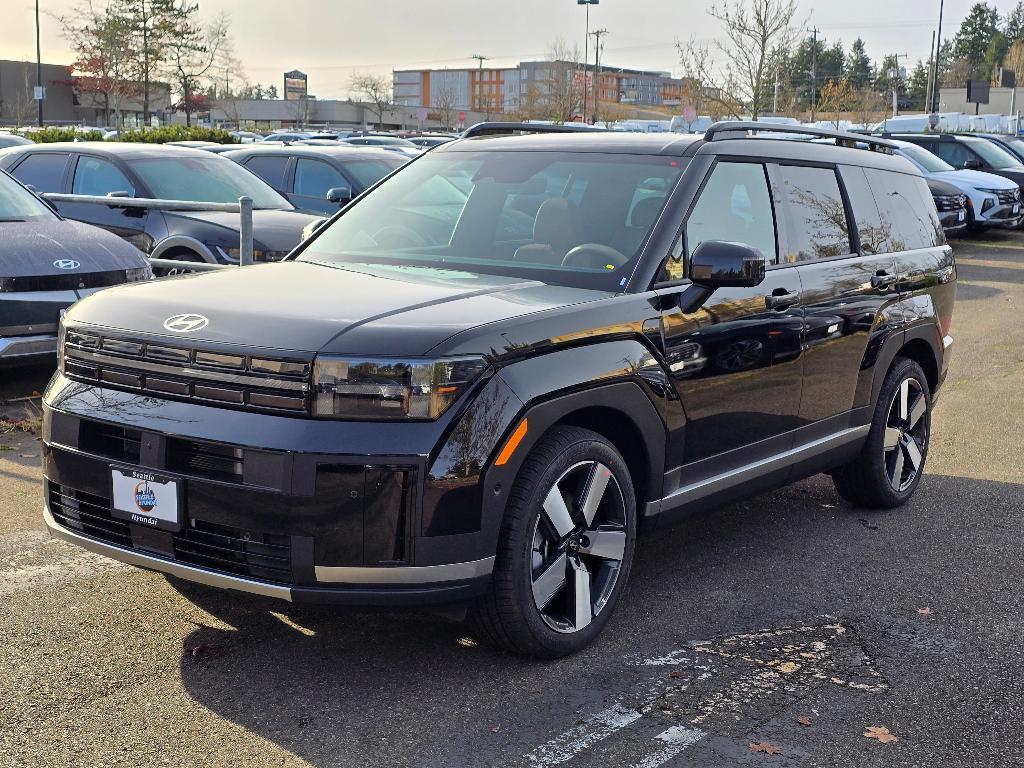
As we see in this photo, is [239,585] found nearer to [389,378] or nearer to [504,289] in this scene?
[389,378]

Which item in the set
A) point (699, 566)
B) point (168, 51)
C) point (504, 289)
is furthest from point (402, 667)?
point (168, 51)

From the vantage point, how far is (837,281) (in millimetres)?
5625

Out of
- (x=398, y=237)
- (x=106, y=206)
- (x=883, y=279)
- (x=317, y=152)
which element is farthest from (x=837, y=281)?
(x=317, y=152)

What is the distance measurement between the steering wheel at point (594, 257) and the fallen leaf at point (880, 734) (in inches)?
73.5

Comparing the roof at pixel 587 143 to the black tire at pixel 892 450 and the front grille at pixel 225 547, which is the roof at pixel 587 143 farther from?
the front grille at pixel 225 547

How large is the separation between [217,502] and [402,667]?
91 centimetres

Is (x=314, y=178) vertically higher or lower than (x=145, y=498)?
higher

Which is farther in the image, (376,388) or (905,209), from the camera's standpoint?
(905,209)

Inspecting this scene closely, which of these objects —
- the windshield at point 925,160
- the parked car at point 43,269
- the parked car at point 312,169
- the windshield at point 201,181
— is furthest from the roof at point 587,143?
the windshield at point 925,160

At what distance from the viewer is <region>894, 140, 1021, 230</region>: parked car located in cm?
2355

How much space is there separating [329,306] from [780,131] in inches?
101

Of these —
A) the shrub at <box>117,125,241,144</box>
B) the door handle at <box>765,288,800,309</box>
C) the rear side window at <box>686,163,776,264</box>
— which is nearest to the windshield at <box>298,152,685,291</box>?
the rear side window at <box>686,163,776,264</box>

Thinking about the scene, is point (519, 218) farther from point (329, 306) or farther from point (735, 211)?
point (329, 306)

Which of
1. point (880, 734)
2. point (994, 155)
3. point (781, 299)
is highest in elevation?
point (994, 155)
